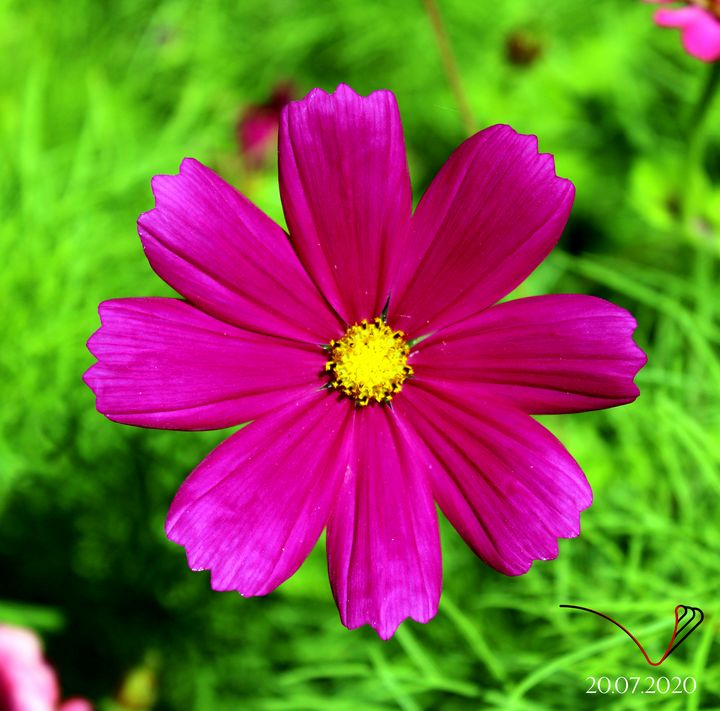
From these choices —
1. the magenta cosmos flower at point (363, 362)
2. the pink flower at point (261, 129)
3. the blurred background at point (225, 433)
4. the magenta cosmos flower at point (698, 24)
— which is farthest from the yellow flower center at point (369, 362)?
the pink flower at point (261, 129)

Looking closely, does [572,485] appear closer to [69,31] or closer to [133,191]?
[133,191]

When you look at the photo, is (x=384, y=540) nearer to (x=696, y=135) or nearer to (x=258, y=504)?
(x=258, y=504)

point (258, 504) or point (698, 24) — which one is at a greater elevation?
point (698, 24)

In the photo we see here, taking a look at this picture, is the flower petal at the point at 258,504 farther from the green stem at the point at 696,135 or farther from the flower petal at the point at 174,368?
the green stem at the point at 696,135

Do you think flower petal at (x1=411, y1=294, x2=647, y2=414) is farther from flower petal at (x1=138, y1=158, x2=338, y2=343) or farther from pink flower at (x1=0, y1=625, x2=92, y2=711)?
pink flower at (x1=0, y1=625, x2=92, y2=711)

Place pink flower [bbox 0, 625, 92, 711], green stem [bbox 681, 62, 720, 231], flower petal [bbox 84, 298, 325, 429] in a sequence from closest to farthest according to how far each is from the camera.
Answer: flower petal [bbox 84, 298, 325, 429] < pink flower [bbox 0, 625, 92, 711] < green stem [bbox 681, 62, 720, 231]

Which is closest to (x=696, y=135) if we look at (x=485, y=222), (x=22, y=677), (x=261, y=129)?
(x=485, y=222)

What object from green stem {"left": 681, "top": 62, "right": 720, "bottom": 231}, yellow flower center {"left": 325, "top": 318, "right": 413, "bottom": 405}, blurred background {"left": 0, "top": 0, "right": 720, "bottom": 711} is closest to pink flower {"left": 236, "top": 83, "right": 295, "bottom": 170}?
blurred background {"left": 0, "top": 0, "right": 720, "bottom": 711}

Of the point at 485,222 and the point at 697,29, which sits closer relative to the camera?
the point at 485,222
